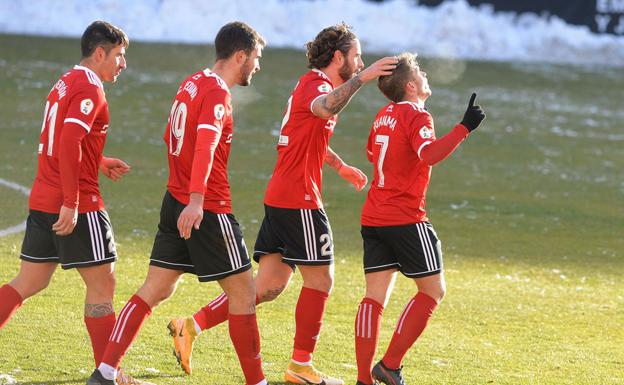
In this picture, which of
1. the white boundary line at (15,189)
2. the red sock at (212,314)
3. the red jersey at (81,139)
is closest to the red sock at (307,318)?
the red sock at (212,314)

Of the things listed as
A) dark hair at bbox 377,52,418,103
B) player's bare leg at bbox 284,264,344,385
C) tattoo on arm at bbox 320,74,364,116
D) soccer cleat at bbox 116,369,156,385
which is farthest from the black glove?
soccer cleat at bbox 116,369,156,385

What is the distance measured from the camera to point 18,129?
750 inches

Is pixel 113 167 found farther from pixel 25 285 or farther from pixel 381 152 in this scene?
pixel 381 152

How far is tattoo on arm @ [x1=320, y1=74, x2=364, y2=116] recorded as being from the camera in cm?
576

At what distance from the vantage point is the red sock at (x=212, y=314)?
649 centimetres

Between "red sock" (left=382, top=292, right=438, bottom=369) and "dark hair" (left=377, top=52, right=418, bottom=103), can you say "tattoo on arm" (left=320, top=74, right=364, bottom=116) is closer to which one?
"dark hair" (left=377, top=52, right=418, bottom=103)

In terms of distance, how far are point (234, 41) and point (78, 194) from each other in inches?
41.5

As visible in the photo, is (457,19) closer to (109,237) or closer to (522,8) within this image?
(522,8)

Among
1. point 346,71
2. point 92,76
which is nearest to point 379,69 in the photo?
point 346,71

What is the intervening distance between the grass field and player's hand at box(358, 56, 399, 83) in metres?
1.73

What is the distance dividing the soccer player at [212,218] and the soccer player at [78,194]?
23cm

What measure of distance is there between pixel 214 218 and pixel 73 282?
3.38 meters

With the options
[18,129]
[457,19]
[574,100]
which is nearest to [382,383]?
[18,129]

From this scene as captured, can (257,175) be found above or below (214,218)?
below
